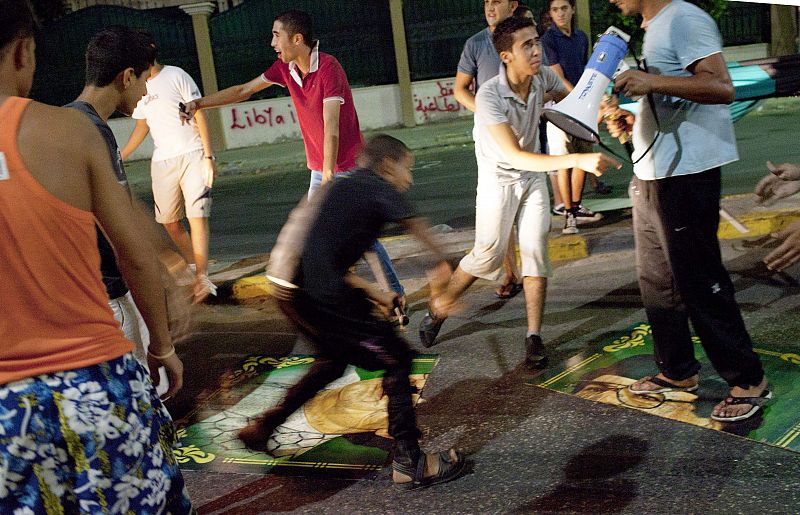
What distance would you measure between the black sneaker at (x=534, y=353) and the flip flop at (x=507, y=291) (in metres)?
1.28

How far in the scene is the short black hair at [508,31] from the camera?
176 inches

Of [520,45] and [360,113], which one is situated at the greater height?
[520,45]

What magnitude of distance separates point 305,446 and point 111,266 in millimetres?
1194

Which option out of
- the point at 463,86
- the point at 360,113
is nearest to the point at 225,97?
the point at 463,86

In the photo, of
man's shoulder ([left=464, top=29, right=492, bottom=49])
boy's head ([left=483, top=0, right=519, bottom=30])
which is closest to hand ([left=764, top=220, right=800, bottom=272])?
boy's head ([left=483, top=0, right=519, bottom=30])

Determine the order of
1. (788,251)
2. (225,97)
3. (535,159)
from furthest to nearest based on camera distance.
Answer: (225,97)
(535,159)
(788,251)

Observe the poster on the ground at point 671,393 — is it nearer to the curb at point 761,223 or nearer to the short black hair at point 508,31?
the short black hair at point 508,31

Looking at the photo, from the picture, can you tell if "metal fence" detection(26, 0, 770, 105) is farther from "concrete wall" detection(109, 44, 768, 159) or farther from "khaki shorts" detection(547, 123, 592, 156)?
"khaki shorts" detection(547, 123, 592, 156)

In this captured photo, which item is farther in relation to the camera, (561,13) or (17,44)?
(561,13)

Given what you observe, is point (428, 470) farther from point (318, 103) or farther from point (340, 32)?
point (340, 32)

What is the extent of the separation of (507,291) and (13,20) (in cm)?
438

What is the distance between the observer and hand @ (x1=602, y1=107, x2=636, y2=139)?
388 cm

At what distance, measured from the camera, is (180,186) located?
20.9ft

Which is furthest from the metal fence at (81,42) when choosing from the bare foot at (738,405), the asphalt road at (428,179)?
the bare foot at (738,405)
